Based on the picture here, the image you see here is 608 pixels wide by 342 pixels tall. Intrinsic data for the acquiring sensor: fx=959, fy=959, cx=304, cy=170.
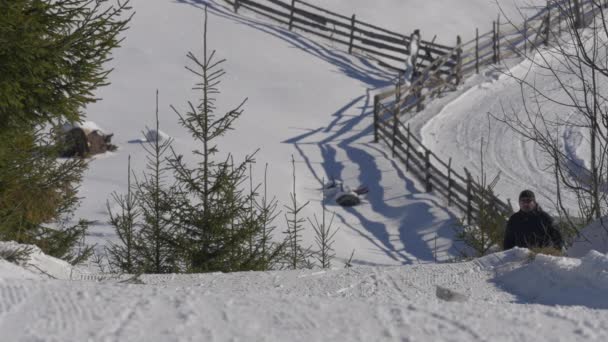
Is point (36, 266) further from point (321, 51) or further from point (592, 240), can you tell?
point (321, 51)

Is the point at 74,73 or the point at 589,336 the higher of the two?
the point at 74,73

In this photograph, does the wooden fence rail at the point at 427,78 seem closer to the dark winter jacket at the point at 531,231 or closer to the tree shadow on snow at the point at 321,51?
the tree shadow on snow at the point at 321,51

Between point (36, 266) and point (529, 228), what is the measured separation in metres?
3.97

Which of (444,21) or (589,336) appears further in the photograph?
(444,21)

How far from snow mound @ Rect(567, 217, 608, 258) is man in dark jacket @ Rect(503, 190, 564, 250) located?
1.52 ft

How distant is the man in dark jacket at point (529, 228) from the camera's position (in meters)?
7.91

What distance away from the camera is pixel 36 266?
6660 mm

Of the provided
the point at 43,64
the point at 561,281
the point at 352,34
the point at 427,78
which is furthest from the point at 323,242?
the point at 352,34

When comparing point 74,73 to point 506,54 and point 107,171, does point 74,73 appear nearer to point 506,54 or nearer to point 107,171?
point 107,171

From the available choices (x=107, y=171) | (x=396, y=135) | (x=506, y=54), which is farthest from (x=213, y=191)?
(x=506, y=54)

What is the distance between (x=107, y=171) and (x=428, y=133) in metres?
8.08

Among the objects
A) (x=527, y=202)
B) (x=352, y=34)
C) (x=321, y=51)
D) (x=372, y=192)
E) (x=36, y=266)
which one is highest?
(x=352, y=34)

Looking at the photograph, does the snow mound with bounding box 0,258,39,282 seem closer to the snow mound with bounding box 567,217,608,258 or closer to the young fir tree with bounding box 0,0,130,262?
the young fir tree with bounding box 0,0,130,262

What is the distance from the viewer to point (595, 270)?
18.8 feet
